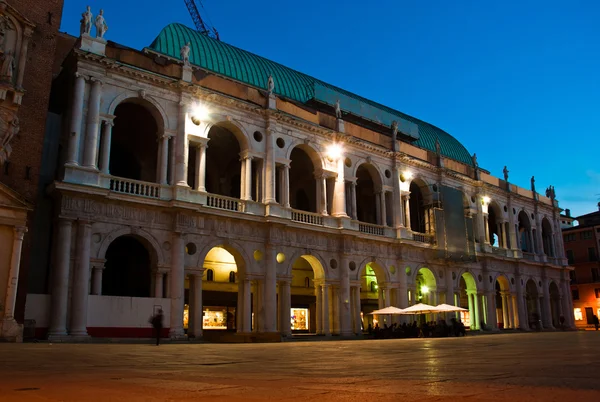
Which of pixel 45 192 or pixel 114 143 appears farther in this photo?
pixel 114 143

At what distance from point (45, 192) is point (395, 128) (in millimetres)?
22849

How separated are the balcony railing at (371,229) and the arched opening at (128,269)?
13.0 metres

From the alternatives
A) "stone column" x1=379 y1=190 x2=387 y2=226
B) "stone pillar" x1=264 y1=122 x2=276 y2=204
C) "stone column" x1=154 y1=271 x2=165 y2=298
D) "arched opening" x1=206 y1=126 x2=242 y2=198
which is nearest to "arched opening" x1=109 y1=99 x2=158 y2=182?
"arched opening" x1=206 y1=126 x2=242 y2=198

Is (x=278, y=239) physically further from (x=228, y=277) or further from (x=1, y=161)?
(x=1, y=161)

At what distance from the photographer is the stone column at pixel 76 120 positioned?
74.4ft

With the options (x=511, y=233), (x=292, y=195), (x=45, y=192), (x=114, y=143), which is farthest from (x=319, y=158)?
(x=511, y=233)

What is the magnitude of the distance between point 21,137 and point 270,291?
44.4 feet

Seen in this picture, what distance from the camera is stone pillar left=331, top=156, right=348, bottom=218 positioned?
31844 mm

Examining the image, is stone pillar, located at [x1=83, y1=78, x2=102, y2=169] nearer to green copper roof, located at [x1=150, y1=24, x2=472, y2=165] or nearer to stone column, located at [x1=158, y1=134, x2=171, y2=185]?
stone column, located at [x1=158, y1=134, x2=171, y2=185]

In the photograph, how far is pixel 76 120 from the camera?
2298 cm

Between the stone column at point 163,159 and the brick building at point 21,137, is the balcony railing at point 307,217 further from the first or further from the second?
the brick building at point 21,137

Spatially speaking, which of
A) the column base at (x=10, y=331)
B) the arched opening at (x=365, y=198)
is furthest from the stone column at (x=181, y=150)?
the arched opening at (x=365, y=198)

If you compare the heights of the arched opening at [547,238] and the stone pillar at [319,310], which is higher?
the arched opening at [547,238]

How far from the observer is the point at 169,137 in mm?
25922
